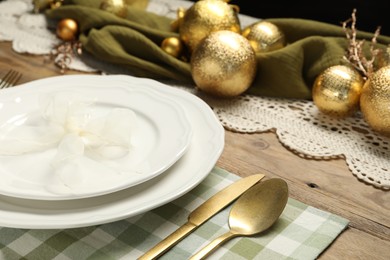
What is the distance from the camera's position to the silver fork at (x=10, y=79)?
880 millimetres

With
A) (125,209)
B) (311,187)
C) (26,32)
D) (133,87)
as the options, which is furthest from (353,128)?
(26,32)

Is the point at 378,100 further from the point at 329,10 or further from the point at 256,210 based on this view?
the point at 329,10

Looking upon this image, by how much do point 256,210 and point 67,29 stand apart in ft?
2.18

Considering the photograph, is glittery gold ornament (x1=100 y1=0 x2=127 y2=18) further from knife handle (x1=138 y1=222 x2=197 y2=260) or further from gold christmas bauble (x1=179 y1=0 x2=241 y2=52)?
knife handle (x1=138 y1=222 x2=197 y2=260)

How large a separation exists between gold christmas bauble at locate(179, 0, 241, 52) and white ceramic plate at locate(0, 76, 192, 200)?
0.25 metres

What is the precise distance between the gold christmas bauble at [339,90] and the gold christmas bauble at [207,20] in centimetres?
22

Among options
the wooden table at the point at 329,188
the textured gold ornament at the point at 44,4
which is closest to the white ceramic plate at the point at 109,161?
the wooden table at the point at 329,188

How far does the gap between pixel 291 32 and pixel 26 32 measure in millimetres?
518

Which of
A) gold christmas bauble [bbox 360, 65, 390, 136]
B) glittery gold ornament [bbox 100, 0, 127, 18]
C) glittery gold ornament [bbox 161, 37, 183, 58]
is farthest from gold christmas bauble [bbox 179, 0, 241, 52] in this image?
gold christmas bauble [bbox 360, 65, 390, 136]

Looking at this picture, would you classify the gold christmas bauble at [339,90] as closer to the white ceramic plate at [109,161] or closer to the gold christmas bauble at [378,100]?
the gold christmas bauble at [378,100]

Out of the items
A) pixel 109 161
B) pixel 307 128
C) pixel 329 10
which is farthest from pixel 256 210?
pixel 329 10

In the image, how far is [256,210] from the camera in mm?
586

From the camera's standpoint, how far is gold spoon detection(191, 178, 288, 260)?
0.57m

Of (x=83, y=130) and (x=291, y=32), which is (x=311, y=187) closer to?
(x=83, y=130)
